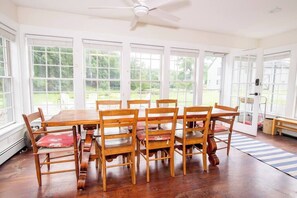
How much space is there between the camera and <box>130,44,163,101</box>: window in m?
3.78

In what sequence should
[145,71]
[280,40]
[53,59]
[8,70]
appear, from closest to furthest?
[8,70] < [53,59] < [145,71] < [280,40]

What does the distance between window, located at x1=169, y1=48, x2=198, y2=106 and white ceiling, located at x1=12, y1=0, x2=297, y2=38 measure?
0.64 m

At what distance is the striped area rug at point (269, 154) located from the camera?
241cm

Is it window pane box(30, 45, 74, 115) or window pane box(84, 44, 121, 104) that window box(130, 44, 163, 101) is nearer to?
window pane box(84, 44, 121, 104)

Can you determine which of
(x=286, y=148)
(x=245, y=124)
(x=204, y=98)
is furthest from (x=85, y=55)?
(x=286, y=148)

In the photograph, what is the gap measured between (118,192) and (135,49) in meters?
2.86

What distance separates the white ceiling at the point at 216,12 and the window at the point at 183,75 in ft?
2.11

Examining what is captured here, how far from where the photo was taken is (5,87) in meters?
2.74

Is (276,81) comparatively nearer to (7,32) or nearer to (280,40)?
(280,40)

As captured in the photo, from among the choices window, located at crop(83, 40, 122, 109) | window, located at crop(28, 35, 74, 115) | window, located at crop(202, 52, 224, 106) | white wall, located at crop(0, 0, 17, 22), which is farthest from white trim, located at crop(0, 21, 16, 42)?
window, located at crop(202, 52, 224, 106)

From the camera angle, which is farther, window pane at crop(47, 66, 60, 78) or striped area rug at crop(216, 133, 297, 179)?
window pane at crop(47, 66, 60, 78)

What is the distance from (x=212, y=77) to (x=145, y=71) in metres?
1.97

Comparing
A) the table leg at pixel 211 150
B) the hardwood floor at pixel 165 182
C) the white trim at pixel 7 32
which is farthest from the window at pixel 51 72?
the table leg at pixel 211 150

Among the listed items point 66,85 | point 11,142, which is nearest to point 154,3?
point 66,85
